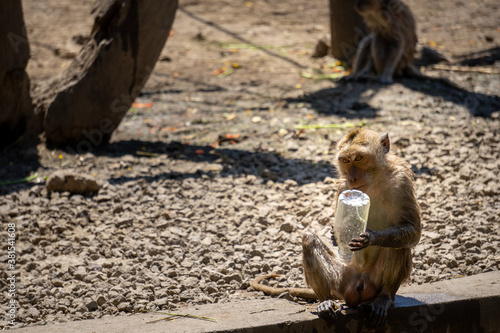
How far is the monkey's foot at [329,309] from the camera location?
3.44m

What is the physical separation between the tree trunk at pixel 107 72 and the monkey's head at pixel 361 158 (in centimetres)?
345

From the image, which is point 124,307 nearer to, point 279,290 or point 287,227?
point 279,290

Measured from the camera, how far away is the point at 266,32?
440 inches

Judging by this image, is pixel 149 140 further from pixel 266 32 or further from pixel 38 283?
pixel 266 32

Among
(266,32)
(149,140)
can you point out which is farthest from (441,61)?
(149,140)

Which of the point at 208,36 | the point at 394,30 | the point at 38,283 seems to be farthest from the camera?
the point at 208,36

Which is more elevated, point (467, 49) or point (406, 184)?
point (406, 184)

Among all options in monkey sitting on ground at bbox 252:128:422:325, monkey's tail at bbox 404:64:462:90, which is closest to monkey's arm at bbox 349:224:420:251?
monkey sitting on ground at bbox 252:128:422:325

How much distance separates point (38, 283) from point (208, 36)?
765cm

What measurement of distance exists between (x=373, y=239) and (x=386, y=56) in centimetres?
590

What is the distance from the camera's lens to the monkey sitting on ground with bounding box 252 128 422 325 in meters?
3.41

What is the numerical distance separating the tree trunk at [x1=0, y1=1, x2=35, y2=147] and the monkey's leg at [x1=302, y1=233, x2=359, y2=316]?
413cm

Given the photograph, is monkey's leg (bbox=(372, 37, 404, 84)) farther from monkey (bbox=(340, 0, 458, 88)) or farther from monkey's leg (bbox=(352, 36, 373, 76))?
monkey's leg (bbox=(352, 36, 373, 76))

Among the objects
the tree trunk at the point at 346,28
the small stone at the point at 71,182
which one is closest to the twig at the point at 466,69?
the tree trunk at the point at 346,28
